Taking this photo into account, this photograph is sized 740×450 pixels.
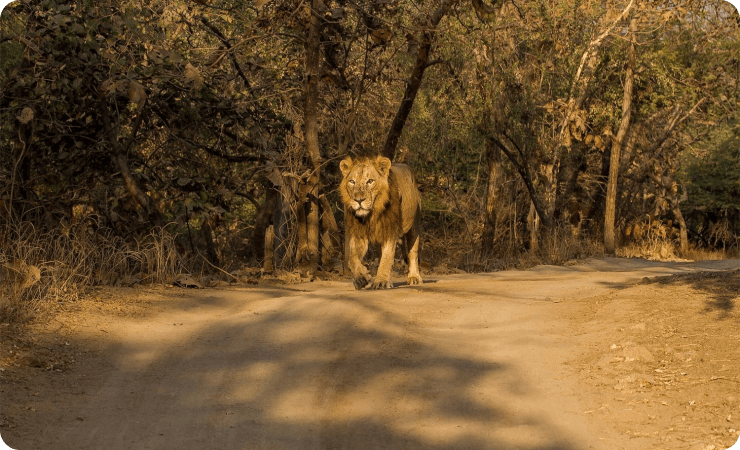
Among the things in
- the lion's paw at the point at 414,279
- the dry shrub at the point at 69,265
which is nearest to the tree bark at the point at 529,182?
the lion's paw at the point at 414,279

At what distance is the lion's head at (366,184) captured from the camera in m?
9.88

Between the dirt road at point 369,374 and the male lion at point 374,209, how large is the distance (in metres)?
1.09

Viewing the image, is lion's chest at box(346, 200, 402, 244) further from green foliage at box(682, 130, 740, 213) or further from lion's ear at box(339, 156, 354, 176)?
green foliage at box(682, 130, 740, 213)

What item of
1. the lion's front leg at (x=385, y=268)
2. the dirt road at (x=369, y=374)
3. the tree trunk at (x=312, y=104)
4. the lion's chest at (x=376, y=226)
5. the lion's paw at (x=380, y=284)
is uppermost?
the tree trunk at (x=312, y=104)

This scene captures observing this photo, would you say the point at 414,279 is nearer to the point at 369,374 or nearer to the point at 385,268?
the point at 385,268

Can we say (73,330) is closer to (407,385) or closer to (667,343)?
(407,385)

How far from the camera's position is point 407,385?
6.36 m

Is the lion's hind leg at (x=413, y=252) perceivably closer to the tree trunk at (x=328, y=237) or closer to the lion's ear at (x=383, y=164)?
the lion's ear at (x=383, y=164)

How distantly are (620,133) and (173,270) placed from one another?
13080mm

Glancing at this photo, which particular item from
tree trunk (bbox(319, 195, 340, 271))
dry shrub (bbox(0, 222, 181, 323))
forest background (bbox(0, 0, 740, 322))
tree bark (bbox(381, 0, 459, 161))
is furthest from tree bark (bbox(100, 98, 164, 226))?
tree bark (bbox(381, 0, 459, 161))

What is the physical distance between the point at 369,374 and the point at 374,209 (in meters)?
3.69

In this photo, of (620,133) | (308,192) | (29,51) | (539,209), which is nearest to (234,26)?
(308,192)

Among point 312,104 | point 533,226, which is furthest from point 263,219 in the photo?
point 533,226

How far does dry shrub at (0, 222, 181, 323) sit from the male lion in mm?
2096
